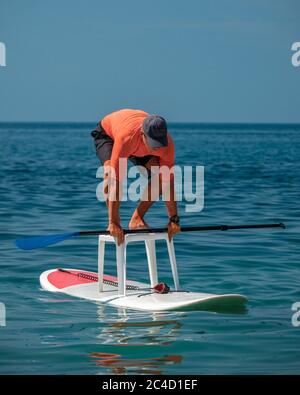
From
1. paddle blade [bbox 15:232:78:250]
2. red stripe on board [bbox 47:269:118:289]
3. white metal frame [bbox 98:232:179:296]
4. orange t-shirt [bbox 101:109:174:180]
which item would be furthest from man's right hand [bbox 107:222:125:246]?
red stripe on board [bbox 47:269:118:289]

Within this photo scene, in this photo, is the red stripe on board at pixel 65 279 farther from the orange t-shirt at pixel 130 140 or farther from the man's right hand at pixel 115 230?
the orange t-shirt at pixel 130 140

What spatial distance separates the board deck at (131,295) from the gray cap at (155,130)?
5.40ft

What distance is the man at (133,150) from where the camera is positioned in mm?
10297

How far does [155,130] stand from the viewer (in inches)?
402

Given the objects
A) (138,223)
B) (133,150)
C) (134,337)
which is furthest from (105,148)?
(134,337)

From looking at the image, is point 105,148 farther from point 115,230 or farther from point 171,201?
point 115,230

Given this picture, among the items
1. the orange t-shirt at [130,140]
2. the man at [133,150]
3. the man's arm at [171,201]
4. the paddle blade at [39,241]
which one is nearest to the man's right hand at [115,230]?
the man at [133,150]

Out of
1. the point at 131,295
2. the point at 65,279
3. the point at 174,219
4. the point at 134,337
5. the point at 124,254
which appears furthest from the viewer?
the point at 65,279

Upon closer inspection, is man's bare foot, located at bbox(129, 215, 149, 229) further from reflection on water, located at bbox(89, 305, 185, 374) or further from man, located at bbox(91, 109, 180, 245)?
reflection on water, located at bbox(89, 305, 185, 374)

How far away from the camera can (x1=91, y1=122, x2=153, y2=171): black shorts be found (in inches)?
430

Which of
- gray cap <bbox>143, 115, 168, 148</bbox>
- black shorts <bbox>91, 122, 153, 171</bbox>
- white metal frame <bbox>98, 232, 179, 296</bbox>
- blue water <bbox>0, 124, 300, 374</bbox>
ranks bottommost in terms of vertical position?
blue water <bbox>0, 124, 300, 374</bbox>

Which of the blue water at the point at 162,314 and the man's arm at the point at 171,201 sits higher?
the man's arm at the point at 171,201

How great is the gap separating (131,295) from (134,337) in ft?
4.70

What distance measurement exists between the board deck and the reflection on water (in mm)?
127
